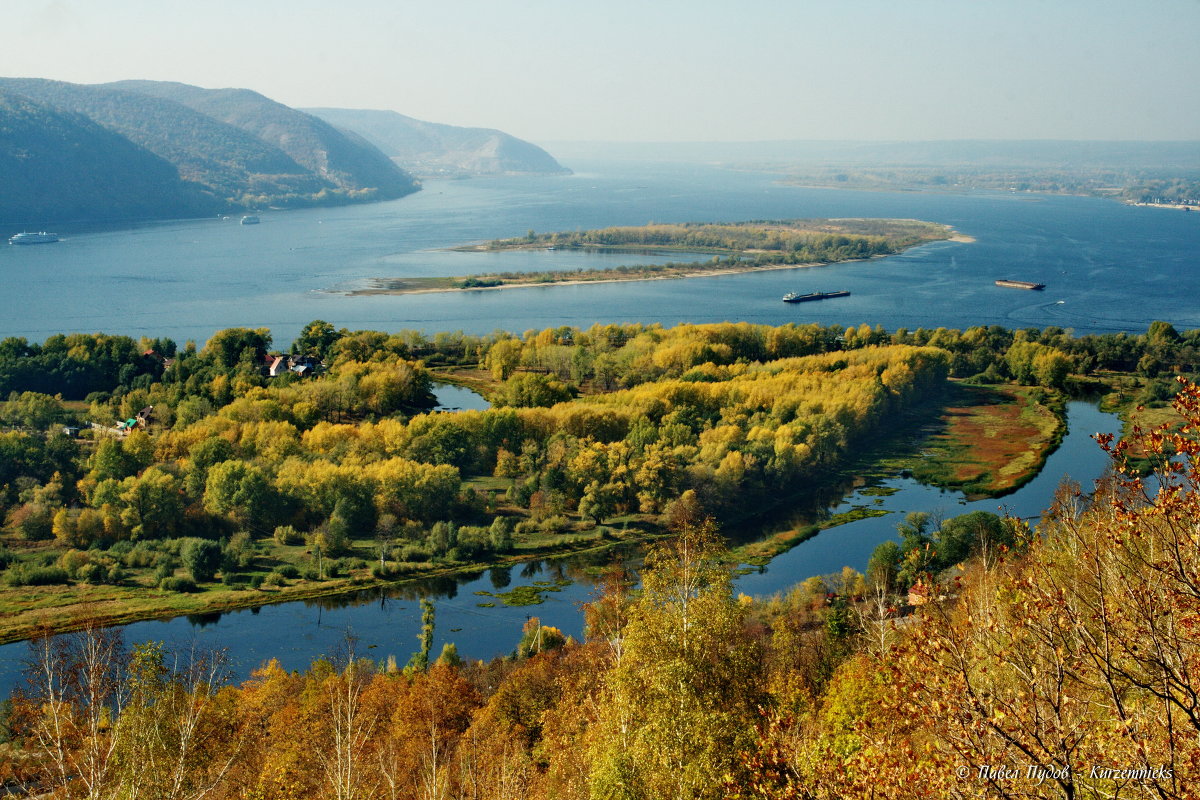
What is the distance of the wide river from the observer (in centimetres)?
1650

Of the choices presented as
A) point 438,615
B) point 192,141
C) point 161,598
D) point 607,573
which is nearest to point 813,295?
point 607,573

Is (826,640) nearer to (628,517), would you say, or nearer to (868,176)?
(628,517)

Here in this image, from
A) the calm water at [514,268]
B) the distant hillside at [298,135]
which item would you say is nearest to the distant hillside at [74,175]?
the calm water at [514,268]

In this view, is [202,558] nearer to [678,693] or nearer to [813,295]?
[678,693]

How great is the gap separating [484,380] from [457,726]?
23622 millimetres

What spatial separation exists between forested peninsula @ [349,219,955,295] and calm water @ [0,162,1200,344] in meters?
1.94

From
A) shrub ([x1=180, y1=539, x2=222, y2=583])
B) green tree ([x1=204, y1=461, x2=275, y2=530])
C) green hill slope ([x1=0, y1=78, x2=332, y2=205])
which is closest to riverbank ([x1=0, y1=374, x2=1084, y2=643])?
shrub ([x1=180, y1=539, x2=222, y2=583])

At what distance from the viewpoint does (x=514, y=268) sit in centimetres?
5897

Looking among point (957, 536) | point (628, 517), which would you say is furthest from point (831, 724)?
point (628, 517)

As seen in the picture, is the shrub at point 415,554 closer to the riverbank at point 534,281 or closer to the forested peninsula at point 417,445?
the forested peninsula at point 417,445

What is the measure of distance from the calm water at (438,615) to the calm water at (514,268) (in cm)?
2371

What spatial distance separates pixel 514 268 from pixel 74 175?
45.9m

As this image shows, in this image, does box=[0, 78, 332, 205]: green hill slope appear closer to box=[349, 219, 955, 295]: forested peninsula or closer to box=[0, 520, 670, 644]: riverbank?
box=[349, 219, 955, 295]: forested peninsula

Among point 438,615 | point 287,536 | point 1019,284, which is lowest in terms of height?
point 438,615
